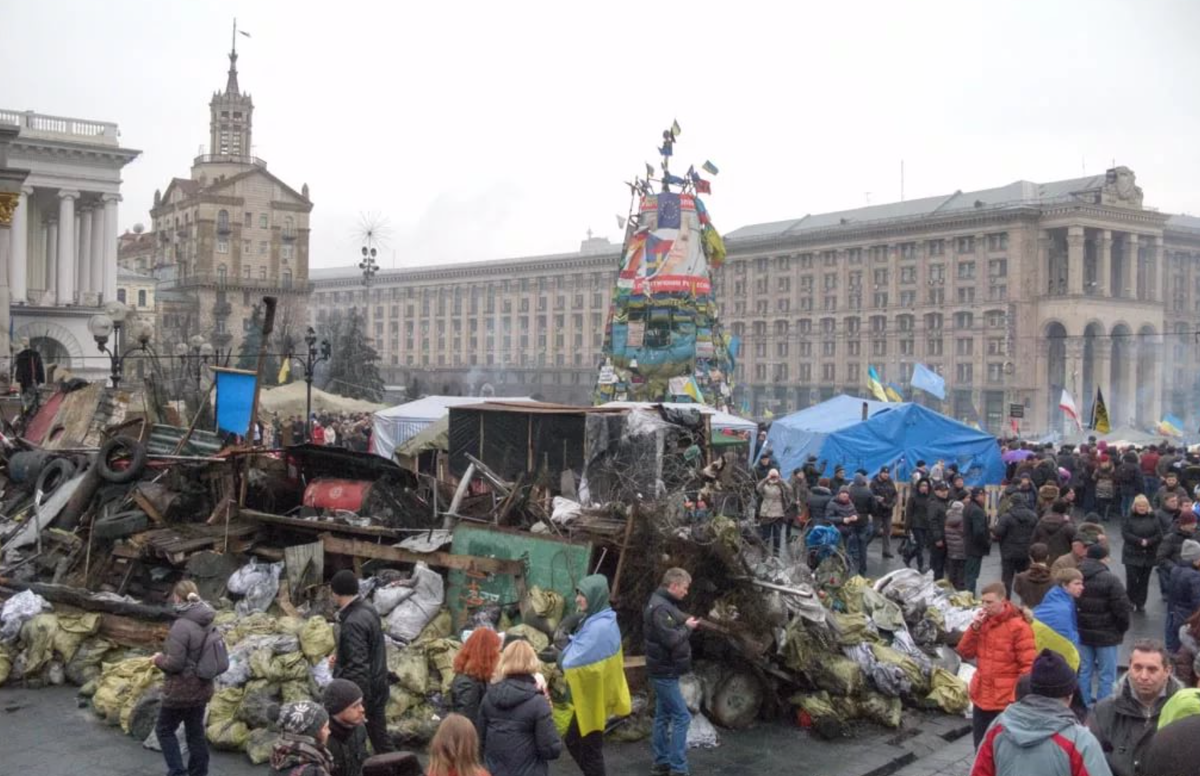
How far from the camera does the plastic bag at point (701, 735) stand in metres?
8.87

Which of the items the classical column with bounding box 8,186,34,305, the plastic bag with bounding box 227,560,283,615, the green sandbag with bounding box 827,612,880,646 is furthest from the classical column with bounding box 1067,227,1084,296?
the plastic bag with bounding box 227,560,283,615

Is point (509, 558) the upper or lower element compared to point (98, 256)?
lower

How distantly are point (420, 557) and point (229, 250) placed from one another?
89517 mm

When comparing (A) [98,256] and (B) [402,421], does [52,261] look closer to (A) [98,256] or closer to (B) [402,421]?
(A) [98,256]

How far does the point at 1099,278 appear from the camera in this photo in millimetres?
75000

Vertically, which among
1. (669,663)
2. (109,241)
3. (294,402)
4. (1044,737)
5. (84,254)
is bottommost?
(669,663)

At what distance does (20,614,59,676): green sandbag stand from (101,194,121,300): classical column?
47.4m

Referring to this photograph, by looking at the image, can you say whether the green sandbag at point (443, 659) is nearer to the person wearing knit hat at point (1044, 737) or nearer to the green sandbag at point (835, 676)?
the green sandbag at point (835, 676)

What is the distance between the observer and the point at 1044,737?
4676 millimetres

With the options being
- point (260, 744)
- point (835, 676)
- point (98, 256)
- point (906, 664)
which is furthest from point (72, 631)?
point (98, 256)

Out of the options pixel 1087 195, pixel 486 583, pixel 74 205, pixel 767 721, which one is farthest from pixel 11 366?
pixel 1087 195

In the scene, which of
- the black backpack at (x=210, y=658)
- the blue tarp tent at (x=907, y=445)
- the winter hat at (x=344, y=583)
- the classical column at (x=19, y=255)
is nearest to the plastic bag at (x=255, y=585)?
the black backpack at (x=210, y=658)

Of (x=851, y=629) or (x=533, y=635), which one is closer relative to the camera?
(x=533, y=635)

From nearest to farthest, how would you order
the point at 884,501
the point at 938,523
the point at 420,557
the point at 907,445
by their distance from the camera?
1. the point at 420,557
2. the point at 938,523
3. the point at 884,501
4. the point at 907,445
